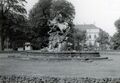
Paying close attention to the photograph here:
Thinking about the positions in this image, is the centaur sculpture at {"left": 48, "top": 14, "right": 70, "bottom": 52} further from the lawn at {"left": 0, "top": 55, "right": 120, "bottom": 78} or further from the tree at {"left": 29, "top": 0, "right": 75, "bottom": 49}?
the tree at {"left": 29, "top": 0, "right": 75, "bottom": 49}

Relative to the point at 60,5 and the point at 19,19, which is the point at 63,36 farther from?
the point at 60,5

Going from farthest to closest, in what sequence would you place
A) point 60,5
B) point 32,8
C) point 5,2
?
point 32,8, point 60,5, point 5,2


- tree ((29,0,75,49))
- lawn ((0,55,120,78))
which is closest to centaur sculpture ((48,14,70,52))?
lawn ((0,55,120,78))

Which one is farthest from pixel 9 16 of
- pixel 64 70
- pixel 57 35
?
pixel 64 70

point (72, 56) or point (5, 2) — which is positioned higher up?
point (5, 2)

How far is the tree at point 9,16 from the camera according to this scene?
203 feet

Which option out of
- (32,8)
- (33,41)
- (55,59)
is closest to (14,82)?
(55,59)

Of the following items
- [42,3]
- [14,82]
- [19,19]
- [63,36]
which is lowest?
[14,82]

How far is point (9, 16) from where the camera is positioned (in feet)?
204

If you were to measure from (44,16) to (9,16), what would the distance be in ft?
42.2

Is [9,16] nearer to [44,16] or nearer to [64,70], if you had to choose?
[44,16]

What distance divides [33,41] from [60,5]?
9.87 m

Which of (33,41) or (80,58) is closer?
(80,58)

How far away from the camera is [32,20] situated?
74.1 metres
